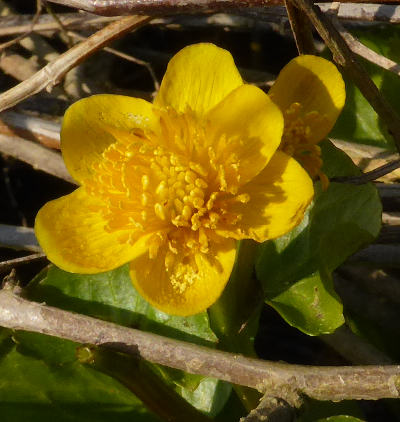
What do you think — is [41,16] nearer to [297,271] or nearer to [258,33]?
[258,33]

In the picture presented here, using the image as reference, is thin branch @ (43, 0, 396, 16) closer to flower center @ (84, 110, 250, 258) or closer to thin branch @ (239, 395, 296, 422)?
flower center @ (84, 110, 250, 258)

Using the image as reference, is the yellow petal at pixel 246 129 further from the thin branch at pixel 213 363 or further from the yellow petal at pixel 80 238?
the thin branch at pixel 213 363

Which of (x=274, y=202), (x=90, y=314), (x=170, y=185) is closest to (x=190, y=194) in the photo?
(x=170, y=185)

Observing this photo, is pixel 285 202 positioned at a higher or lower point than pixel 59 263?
higher

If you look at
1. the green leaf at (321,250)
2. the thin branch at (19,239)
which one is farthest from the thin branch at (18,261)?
the green leaf at (321,250)

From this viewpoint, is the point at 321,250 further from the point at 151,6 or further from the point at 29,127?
the point at 29,127

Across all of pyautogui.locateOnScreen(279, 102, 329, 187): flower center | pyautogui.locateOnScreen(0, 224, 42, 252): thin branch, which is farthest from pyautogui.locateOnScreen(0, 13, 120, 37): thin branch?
pyautogui.locateOnScreen(279, 102, 329, 187): flower center

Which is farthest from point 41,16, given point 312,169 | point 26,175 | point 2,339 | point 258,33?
point 312,169
